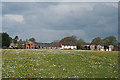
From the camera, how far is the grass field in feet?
48.2

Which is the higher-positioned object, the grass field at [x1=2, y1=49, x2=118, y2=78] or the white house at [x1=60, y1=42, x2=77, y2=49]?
the white house at [x1=60, y1=42, x2=77, y2=49]

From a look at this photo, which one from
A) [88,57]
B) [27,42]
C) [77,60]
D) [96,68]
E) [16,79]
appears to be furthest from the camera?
[27,42]

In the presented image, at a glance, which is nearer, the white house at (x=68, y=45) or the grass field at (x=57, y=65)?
the grass field at (x=57, y=65)

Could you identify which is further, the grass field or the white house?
the white house

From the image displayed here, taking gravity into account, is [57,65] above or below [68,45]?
below

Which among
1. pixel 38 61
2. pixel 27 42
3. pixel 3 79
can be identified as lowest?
pixel 3 79

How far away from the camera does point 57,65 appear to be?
54.3 feet

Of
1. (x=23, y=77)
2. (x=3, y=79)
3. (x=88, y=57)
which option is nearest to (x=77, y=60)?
(x=88, y=57)

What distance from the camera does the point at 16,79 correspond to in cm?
1395

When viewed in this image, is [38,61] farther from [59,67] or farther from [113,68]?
[113,68]

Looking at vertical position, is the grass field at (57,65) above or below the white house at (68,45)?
below

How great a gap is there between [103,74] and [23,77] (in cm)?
730

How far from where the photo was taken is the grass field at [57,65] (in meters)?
14.7

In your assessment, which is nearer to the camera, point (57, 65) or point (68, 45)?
point (57, 65)
